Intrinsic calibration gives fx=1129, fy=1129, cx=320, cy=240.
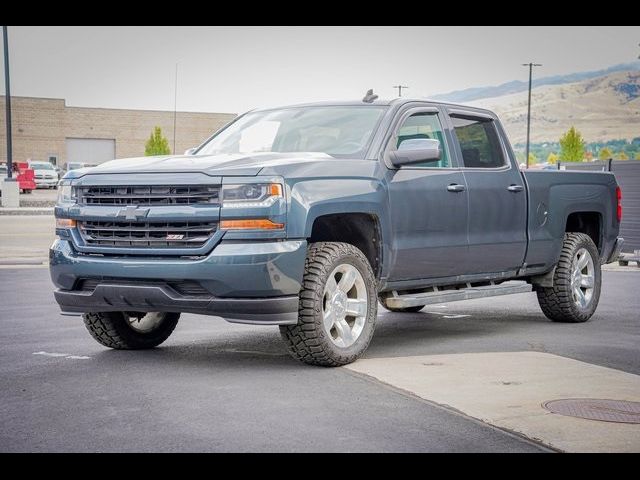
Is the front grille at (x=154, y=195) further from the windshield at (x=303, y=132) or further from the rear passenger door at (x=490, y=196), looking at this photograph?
the rear passenger door at (x=490, y=196)

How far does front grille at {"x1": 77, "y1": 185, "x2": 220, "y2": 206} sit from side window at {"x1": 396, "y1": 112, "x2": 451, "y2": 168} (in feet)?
6.77

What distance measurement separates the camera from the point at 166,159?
8414 millimetres

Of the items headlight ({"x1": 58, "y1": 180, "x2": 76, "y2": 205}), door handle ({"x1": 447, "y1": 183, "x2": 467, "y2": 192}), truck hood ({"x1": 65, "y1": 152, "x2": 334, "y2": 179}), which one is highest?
truck hood ({"x1": 65, "y1": 152, "x2": 334, "y2": 179})

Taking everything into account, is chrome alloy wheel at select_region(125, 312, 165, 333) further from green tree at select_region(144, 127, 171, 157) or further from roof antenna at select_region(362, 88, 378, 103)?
green tree at select_region(144, 127, 171, 157)

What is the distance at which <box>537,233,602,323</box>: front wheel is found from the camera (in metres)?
11.1

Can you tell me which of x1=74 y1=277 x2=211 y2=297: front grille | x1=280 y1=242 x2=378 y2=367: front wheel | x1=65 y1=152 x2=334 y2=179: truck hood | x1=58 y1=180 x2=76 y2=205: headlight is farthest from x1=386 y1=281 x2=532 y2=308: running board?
x1=58 y1=180 x2=76 y2=205: headlight

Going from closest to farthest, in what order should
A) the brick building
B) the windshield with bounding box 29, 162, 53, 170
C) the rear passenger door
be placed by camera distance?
the rear passenger door < the windshield with bounding box 29, 162, 53, 170 < the brick building

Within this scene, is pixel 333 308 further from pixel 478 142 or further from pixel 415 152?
pixel 478 142

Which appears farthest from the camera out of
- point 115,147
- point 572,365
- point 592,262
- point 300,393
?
point 115,147

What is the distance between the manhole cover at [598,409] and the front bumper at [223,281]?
6.41ft

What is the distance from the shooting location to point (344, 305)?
27.2 feet
